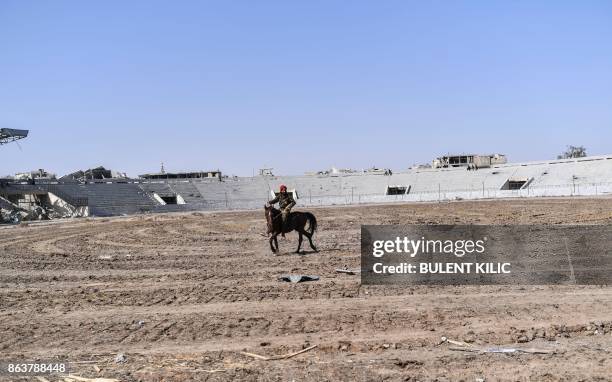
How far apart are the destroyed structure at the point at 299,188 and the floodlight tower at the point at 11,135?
474 cm

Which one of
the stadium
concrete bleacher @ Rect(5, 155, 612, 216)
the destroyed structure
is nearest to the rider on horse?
the stadium

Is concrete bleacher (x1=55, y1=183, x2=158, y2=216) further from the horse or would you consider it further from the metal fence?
the horse

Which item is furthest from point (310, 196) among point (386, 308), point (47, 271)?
A: point (386, 308)

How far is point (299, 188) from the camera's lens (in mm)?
83062

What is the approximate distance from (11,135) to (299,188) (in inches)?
1599

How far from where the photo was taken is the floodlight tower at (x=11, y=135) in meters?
55.7

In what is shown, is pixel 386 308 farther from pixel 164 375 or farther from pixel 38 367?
pixel 38 367

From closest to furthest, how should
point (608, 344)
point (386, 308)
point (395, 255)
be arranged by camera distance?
point (608, 344), point (386, 308), point (395, 255)

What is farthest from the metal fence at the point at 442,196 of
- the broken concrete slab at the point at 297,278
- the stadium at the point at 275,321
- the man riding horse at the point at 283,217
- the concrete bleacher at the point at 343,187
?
the broken concrete slab at the point at 297,278

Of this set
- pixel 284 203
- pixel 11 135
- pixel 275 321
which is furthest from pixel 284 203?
pixel 11 135

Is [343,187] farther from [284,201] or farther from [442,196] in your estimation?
[284,201]

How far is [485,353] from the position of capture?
7480 mm

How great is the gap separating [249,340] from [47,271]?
1060cm

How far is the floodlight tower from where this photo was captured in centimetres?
5566
